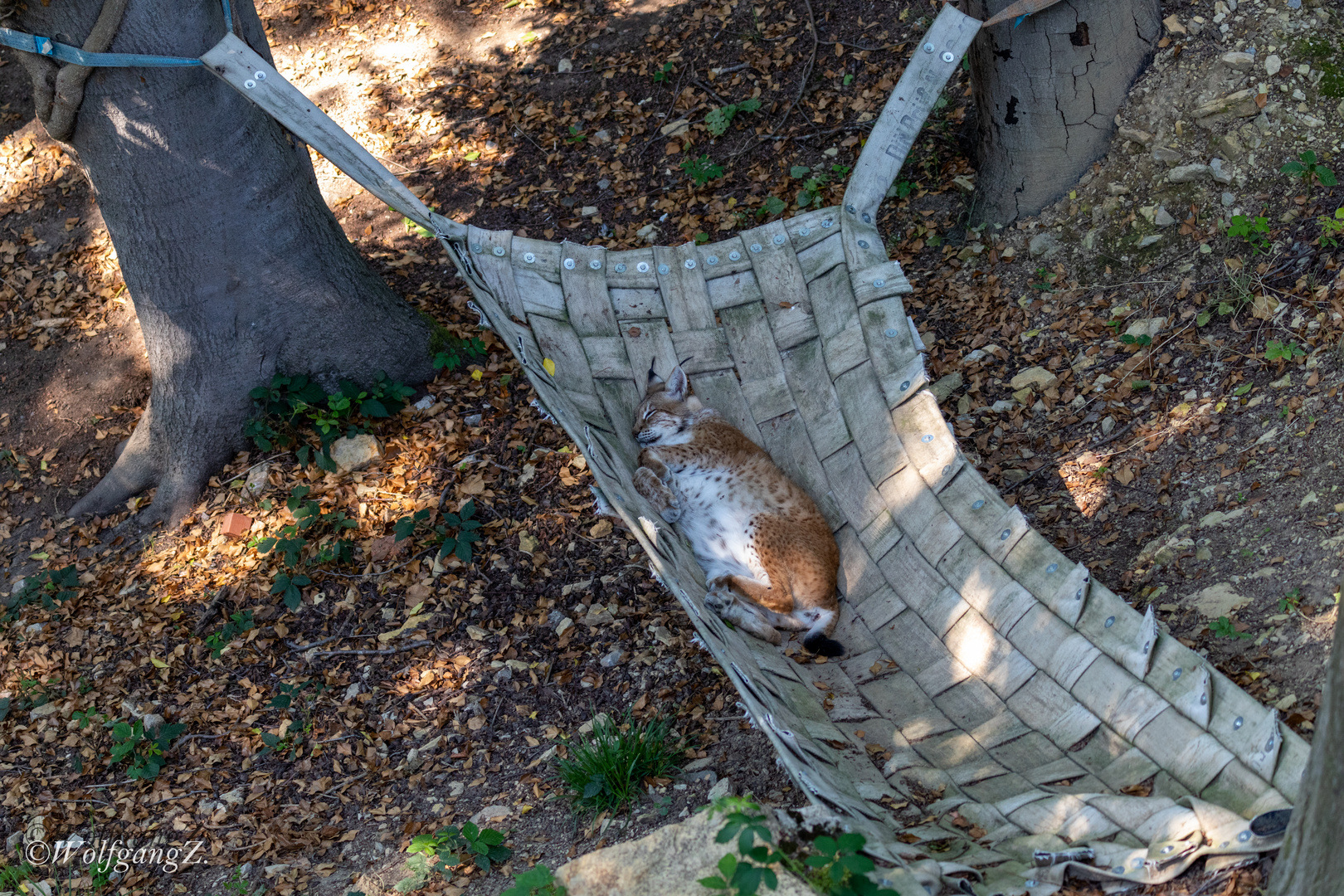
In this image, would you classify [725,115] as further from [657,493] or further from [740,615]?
[740,615]

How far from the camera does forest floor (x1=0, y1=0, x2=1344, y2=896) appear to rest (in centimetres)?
368

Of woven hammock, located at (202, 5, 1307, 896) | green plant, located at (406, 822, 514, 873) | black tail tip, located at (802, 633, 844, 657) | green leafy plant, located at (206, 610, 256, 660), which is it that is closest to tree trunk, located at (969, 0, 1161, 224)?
woven hammock, located at (202, 5, 1307, 896)

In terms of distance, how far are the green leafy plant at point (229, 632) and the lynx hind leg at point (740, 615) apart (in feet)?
7.50

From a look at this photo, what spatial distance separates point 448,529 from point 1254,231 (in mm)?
4050

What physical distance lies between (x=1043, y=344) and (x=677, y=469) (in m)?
2.07

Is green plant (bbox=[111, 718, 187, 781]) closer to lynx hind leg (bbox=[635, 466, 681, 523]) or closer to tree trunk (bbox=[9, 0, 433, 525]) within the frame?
tree trunk (bbox=[9, 0, 433, 525])

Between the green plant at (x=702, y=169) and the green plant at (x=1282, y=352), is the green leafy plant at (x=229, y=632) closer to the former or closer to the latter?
the green plant at (x=702, y=169)

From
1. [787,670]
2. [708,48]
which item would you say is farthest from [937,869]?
[708,48]

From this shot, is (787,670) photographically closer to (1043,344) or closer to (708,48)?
(1043,344)

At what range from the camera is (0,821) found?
402cm

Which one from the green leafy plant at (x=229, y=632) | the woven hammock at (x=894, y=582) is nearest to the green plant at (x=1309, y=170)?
the woven hammock at (x=894, y=582)

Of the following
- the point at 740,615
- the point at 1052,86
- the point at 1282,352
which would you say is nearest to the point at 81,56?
the point at 740,615

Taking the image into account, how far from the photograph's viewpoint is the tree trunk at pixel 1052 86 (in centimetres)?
478

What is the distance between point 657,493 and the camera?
414cm
